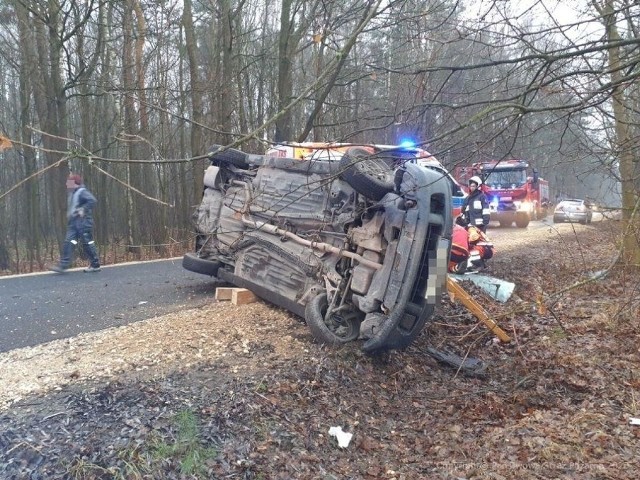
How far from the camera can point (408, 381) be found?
5.08m

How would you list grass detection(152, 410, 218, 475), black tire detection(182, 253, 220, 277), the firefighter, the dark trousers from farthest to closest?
the firefighter → the dark trousers → black tire detection(182, 253, 220, 277) → grass detection(152, 410, 218, 475)

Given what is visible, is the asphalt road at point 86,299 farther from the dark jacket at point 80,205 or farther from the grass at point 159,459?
the grass at point 159,459

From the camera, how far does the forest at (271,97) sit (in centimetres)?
329

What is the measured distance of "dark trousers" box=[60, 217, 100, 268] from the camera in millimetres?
9258

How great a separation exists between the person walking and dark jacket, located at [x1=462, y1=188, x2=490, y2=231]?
20.7 feet

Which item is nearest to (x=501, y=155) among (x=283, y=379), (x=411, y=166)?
(x=411, y=166)

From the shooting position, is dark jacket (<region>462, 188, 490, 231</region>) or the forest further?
dark jacket (<region>462, 188, 490, 231</region>)

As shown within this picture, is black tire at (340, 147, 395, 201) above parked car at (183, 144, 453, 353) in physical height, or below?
above

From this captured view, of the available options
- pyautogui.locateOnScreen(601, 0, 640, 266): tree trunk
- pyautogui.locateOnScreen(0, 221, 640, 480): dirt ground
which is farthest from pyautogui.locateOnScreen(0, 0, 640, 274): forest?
pyautogui.locateOnScreen(0, 221, 640, 480): dirt ground

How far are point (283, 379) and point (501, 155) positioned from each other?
234 centimetres

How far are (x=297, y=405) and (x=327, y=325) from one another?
3.64ft

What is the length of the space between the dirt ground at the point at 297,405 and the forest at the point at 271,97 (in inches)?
40.5

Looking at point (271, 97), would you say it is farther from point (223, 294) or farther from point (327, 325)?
point (327, 325)

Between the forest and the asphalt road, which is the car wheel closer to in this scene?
the forest
